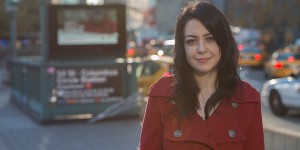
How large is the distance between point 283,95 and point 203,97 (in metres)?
12.3

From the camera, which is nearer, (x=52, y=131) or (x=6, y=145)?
(x=6, y=145)

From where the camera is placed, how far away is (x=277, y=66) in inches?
1049

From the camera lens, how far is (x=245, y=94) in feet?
9.62

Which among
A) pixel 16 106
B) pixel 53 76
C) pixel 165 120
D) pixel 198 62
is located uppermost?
pixel 198 62

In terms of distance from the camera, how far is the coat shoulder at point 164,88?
2.93 metres

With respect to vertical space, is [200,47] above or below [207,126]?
above

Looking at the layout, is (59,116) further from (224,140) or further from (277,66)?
(277,66)

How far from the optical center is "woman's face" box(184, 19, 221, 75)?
2896 millimetres

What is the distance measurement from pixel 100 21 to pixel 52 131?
3.15 meters

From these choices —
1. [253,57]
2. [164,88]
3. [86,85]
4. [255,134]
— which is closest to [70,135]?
[86,85]

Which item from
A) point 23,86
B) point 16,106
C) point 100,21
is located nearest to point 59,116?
point 100,21

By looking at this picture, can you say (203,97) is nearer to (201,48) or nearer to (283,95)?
(201,48)

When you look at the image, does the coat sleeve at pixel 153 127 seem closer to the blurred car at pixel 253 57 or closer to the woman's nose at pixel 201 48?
the woman's nose at pixel 201 48

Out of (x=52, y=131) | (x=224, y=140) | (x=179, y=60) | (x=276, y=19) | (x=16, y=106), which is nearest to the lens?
(x=224, y=140)
